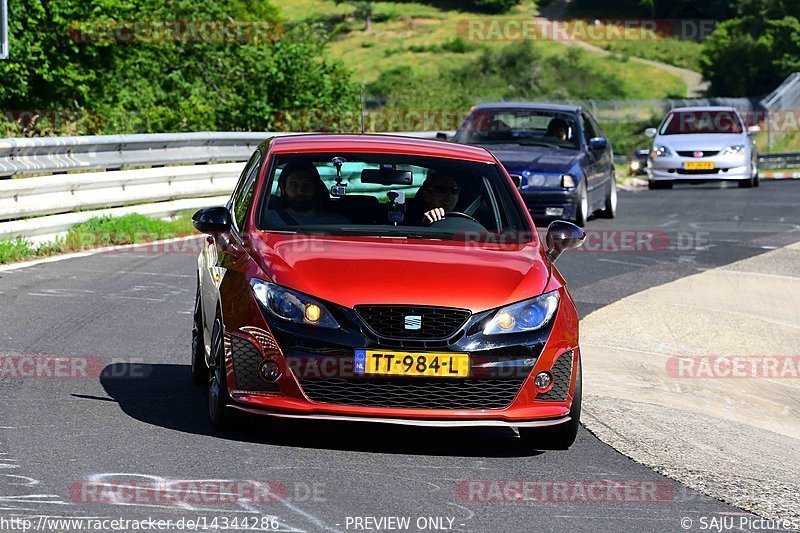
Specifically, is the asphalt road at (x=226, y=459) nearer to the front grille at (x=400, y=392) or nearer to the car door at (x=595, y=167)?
the front grille at (x=400, y=392)

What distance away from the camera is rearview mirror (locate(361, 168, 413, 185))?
8.28 meters

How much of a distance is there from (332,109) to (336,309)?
Answer: 23.1 metres

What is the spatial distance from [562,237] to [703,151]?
1956 cm

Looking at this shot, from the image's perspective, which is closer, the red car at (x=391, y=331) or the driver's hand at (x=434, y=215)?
the red car at (x=391, y=331)

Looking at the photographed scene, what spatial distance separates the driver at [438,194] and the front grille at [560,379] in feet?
4.62

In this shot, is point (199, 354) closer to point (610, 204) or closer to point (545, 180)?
point (545, 180)

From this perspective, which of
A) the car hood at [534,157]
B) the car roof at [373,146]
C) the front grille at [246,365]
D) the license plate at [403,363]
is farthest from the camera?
the car hood at [534,157]

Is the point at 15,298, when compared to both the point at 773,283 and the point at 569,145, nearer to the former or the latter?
the point at 773,283

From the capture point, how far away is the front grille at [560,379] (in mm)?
7172

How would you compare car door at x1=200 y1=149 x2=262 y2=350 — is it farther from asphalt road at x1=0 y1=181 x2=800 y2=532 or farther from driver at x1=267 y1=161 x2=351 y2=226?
asphalt road at x1=0 y1=181 x2=800 y2=532

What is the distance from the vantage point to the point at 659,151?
2769 centimetres

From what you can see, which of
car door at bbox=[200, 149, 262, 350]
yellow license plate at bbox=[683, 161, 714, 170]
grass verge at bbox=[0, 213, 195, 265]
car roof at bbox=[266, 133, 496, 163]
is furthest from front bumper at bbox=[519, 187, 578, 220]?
car door at bbox=[200, 149, 262, 350]

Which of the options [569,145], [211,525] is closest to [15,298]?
[211,525]

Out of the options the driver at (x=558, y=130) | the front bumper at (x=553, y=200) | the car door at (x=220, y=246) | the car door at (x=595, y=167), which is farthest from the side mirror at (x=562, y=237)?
the driver at (x=558, y=130)
